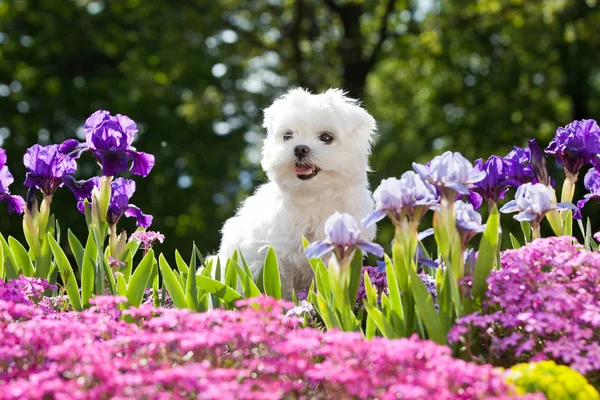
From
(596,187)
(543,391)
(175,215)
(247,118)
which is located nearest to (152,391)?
(543,391)

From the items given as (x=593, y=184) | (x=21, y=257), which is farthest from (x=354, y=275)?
(x=21, y=257)

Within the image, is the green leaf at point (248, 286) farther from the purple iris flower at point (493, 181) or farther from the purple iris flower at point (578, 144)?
the purple iris flower at point (578, 144)

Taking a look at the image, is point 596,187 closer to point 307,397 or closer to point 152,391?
point 307,397

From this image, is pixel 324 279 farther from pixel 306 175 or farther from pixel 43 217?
pixel 43 217

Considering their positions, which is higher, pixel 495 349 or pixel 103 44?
pixel 103 44

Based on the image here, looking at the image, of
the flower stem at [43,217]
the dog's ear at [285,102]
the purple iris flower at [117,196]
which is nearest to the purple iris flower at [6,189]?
the flower stem at [43,217]

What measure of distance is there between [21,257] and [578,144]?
3285 mm

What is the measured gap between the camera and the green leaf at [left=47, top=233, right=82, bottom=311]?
13.6 feet

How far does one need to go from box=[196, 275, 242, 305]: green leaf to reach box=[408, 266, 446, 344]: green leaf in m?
1.12

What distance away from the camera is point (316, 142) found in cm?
486

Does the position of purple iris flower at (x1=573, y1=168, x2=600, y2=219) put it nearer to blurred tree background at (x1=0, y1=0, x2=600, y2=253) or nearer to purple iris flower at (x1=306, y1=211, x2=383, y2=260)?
purple iris flower at (x1=306, y1=211, x2=383, y2=260)

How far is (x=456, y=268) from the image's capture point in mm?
3508

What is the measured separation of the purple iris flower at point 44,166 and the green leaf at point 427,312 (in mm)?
2244

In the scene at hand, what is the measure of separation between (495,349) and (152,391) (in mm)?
1657
